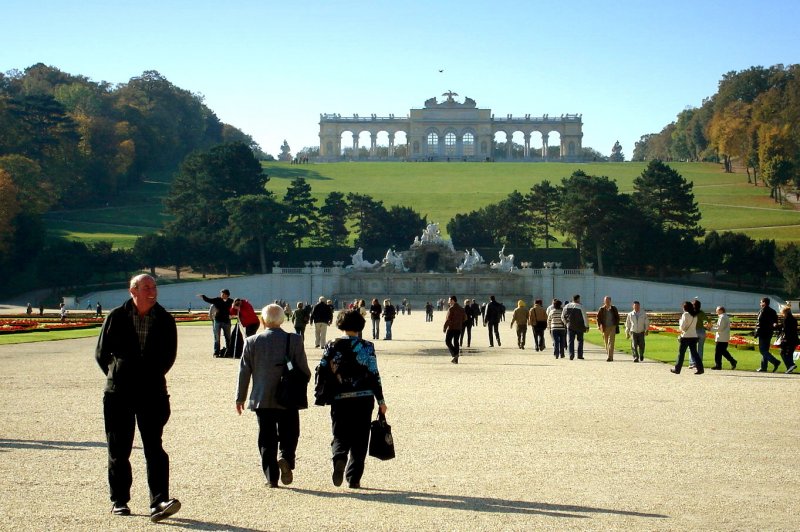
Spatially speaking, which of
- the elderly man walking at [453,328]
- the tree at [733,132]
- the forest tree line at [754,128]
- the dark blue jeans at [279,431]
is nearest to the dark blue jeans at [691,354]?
the elderly man walking at [453,328]

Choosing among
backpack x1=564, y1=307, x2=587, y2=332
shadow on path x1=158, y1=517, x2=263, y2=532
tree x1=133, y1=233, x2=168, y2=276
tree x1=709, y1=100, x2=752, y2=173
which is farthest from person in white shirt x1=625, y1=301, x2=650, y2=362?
tree x1=709, y1=100, x2=752, y2=173

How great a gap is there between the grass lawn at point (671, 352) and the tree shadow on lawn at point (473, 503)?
40.2ft

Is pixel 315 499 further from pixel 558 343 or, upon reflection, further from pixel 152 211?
pixel 152 211

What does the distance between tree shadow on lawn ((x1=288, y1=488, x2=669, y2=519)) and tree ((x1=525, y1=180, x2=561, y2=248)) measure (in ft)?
215

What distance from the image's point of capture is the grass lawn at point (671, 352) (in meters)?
21.2

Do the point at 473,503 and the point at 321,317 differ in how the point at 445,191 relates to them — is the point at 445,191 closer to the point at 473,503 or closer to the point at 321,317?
the point at 321,317

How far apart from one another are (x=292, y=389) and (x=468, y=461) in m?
1.91

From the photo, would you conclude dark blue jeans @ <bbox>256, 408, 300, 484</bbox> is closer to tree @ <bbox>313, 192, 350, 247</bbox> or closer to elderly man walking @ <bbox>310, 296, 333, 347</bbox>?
elderly man walking @ <bbox>310, 296, 333, 347</bbox>

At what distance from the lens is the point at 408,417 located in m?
12.8

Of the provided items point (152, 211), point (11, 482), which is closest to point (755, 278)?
point (152, 211)

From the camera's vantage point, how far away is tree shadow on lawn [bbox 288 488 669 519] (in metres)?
7.84

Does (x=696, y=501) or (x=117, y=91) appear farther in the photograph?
(x=117, y=91)

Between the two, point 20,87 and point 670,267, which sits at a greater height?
point 20,87

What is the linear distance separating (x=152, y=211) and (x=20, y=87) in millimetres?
24619
